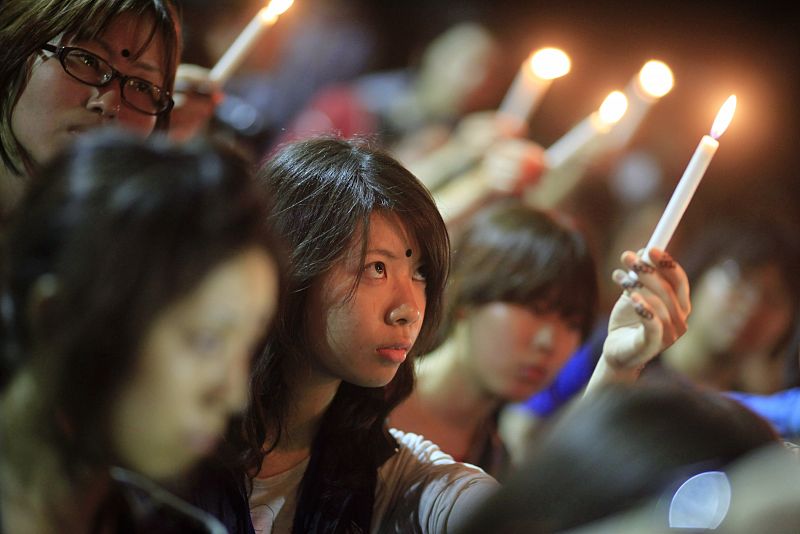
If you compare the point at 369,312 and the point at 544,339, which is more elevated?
the point at 369,312

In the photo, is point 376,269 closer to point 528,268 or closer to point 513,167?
point 528,268

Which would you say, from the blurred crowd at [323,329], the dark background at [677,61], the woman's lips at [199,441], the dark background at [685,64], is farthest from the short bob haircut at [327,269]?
the dark background at [685,64]

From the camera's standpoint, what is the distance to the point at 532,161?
9.04 feet

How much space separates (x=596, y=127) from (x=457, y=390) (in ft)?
2.81

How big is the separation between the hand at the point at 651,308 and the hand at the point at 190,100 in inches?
44.2

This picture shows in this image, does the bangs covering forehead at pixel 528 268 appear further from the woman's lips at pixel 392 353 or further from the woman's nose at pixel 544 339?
the woman's lips at pixel 392 353

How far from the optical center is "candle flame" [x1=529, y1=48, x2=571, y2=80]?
262 cm

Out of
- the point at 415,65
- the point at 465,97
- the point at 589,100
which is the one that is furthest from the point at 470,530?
the point at 589,100

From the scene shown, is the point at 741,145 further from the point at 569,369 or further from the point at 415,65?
the point at 569,369

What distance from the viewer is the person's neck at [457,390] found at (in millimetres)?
2465

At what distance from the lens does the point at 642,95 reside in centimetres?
276

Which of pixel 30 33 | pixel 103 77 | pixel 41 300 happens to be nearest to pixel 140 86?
pixel 103 77

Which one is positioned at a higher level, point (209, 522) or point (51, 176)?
point (51, 176)

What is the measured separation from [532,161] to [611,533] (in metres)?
1.87
